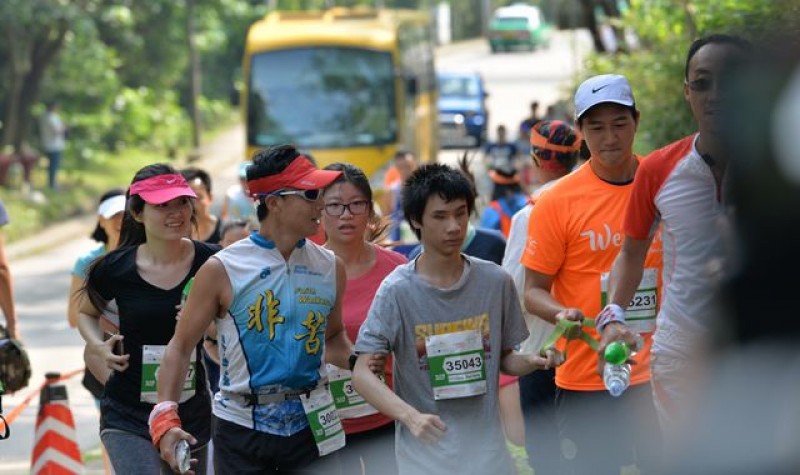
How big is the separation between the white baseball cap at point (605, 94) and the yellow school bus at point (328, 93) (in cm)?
1784

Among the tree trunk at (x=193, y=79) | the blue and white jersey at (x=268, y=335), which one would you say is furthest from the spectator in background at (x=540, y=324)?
the tree trunk at (x=193, y=79)

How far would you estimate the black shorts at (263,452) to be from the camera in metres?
5.82

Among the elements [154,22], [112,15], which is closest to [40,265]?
[112,15]

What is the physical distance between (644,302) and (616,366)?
1.30 m

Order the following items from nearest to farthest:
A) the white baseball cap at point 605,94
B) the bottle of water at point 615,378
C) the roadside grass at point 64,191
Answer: the bottle of water at point 615,378
the white baseball cap at point 605,94
the roadside grass at point 64,191

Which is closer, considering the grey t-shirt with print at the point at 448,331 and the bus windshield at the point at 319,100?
the grey t-shirt with print at the point at 448,331

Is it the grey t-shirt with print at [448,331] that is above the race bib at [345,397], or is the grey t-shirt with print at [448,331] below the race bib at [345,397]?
above

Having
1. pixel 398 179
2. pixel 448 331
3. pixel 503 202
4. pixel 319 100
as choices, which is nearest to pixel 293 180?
pixel 448 331

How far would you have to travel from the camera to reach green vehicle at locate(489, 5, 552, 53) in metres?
76.6

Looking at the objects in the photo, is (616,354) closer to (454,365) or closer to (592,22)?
(454,365)

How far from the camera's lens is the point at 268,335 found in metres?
5.79

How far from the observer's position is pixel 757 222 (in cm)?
244

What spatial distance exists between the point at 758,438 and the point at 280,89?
22.8 metres

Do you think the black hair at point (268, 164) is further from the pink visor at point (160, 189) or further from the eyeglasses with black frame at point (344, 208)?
the eyeglasses with black frame at point (344, 208)
